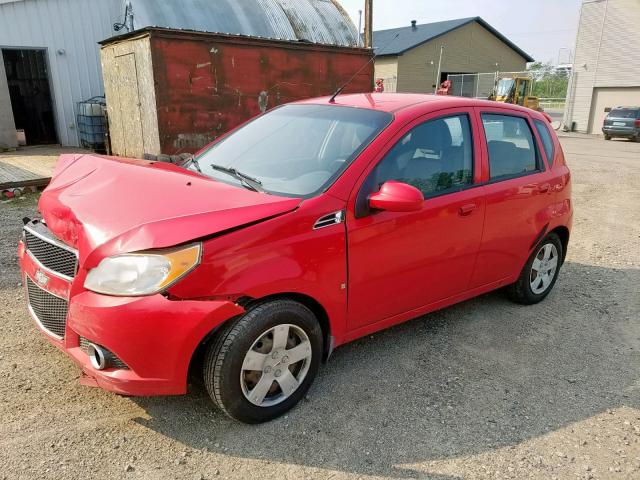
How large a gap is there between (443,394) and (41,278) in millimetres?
2467

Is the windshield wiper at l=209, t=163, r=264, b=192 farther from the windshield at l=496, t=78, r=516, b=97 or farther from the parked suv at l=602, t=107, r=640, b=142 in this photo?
the windshield at l=496, t=78, r=516, b=97

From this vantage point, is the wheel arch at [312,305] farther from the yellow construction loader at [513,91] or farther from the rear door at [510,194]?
the yellow construction loader at [513,91]

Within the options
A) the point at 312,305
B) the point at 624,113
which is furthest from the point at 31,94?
the point at 624,113

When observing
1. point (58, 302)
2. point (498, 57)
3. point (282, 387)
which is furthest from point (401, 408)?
point (498, 57)

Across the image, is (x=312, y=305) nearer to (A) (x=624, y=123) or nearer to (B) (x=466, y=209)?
(B) (x=466, y=209)

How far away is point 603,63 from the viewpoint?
26.4 metres


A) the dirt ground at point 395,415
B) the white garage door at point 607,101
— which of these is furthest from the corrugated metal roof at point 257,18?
the white garage door at point 607,101

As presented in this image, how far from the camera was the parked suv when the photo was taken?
854 inches

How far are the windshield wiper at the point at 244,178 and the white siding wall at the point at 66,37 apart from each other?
11272 mm

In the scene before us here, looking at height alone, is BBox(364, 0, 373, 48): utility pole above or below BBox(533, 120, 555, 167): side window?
above

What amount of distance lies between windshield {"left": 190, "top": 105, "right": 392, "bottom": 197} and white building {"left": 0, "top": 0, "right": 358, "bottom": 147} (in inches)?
401

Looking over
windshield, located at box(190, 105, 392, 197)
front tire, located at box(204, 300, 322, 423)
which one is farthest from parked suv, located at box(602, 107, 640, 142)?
front tire, located at box(204, 300, 322, 423)

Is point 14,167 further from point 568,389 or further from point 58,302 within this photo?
point 568,389

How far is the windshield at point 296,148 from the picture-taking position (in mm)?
2977
